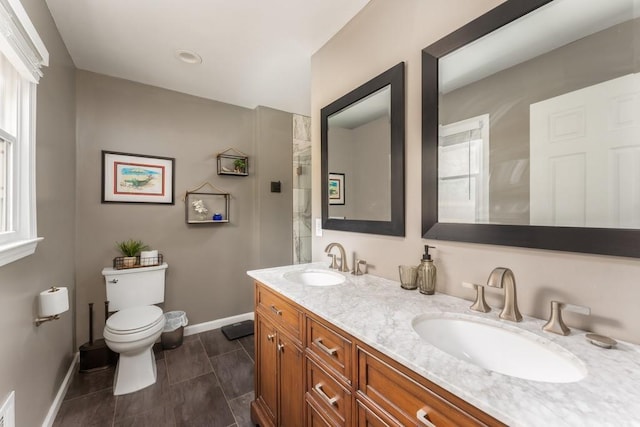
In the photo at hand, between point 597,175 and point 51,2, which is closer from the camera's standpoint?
point 597,175

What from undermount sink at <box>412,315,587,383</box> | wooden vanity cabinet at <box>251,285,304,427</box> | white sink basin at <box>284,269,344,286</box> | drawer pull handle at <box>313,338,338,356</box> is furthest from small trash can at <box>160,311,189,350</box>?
Answer: undermount sink at <box>412,315,587,383</box>

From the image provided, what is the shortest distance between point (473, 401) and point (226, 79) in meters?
2.78

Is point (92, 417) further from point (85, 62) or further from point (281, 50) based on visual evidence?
point (281, 50)

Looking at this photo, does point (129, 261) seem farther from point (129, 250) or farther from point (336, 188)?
point (336, 188)

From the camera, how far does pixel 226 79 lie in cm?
246

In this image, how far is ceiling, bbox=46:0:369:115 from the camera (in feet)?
5.28

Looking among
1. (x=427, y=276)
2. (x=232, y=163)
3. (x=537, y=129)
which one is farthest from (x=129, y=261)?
(x=537, y=129)

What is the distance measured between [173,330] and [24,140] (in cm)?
184

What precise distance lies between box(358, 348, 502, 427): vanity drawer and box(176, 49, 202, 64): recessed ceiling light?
2.38m

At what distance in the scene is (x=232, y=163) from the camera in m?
2.99

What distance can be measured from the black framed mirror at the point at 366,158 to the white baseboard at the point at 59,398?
199 centimetres

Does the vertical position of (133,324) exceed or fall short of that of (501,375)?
it falls short

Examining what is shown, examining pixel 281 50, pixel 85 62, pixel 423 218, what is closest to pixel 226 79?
pixel 281 50

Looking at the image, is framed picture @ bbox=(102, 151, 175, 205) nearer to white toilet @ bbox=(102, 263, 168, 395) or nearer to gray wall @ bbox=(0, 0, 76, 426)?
gray wall @ bbox=(0, 0, 76, 426)
